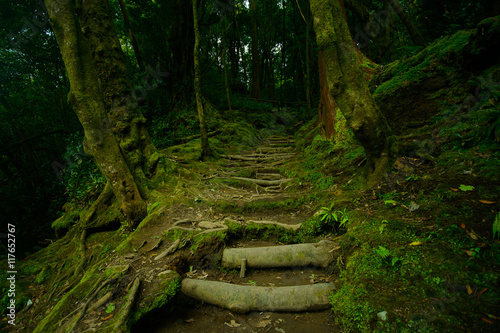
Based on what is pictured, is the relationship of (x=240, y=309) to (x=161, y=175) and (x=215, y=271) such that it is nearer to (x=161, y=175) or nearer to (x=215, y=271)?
(x=215, y=271)

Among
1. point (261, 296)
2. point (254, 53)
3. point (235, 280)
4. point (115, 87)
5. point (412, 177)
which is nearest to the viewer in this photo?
point (261, 296)

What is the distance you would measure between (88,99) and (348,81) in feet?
12.9

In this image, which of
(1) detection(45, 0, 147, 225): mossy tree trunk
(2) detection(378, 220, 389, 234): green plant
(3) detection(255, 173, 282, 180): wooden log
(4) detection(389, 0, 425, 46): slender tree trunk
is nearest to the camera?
(2) detection(378, 220, 389, 234): green plant

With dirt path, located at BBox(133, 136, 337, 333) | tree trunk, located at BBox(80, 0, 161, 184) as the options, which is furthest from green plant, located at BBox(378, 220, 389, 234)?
tree trunk, located at BBox(80, 0, 161, 184)

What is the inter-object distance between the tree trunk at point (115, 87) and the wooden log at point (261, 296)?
11.0 ft

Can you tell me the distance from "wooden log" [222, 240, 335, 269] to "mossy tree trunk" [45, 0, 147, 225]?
1.94m

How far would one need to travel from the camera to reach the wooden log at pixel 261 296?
2240 mm

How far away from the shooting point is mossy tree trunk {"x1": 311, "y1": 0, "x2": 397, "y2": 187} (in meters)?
3.24

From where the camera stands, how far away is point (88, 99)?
10.6 ft

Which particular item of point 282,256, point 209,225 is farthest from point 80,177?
point 282,256

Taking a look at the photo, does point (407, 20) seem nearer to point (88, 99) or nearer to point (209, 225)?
point (209, 225)

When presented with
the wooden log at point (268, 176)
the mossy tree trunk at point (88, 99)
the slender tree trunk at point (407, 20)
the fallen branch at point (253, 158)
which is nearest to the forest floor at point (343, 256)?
the mossy tree trunk at point (88, 99)

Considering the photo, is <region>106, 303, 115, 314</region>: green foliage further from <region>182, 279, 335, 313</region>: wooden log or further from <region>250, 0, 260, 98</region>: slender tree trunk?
<region>250, 0, 260, 98</region>: slender tree trunk

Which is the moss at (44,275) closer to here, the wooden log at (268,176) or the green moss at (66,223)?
the green moss at (66,223)
